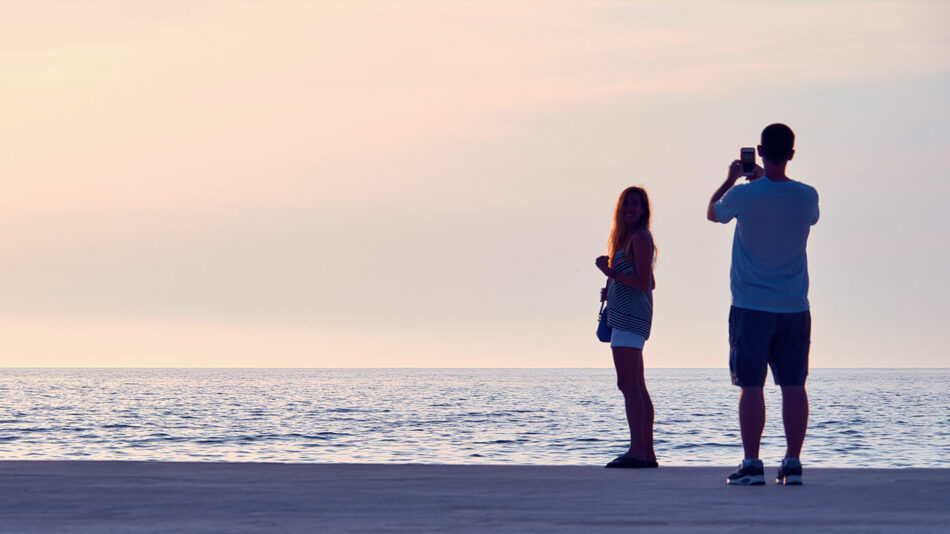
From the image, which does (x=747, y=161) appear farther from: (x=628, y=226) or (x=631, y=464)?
(x=631, y=464)

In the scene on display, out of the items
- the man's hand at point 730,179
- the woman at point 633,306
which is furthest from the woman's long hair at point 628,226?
the man's hand at point 730,179

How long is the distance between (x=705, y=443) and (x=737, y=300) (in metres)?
19.6

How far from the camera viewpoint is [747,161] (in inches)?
267

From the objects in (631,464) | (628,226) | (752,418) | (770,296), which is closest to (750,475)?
(752,418)

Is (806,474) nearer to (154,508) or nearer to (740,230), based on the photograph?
(740,230)

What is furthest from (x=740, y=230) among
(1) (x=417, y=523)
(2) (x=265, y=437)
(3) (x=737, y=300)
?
(2) (x=265, y=437)

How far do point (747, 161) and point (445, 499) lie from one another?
8.68 ft

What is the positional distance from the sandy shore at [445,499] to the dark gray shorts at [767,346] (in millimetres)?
591

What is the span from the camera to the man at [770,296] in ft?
21.1

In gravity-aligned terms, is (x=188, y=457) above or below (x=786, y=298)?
below

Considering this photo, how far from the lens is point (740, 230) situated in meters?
6.56

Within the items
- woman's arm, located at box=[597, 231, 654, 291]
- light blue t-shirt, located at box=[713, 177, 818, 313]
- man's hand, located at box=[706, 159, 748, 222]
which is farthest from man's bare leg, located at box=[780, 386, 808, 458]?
woman's arm, located at box=[597, 231, 654, 291]

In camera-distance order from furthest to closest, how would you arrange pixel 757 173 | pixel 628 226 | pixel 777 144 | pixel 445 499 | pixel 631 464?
1. pixel 628 226
2. pixel 631 464
3. pixel 757 173
4. pixel 777 144
5. pixel 445 499

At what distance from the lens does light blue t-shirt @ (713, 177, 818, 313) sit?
254 inches
